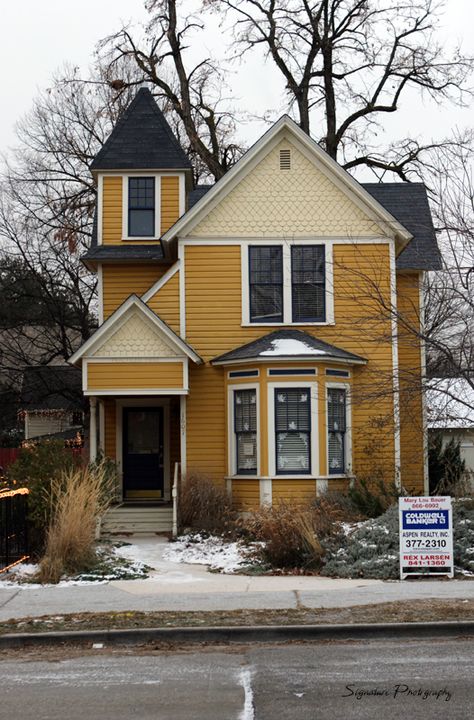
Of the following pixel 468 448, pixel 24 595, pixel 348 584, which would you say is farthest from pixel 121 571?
pixel 468 448

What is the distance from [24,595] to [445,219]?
958cm

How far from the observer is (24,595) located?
13.1 metres

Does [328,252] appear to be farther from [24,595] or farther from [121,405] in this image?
[24,595]

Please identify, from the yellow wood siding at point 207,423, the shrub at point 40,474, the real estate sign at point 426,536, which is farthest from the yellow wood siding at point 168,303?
the real estate sign at point 426,536

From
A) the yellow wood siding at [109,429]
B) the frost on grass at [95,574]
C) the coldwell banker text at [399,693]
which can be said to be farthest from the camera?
the yellow wood siding at [109,429]

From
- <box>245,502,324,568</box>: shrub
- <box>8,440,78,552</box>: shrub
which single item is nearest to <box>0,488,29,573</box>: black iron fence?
<box>8,440,78,552</box>: shrub

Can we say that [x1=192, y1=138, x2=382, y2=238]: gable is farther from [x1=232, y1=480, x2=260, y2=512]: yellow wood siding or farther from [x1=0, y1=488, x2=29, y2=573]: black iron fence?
[x1=0, y1=488, x2=29, y2=573]: black iron fence

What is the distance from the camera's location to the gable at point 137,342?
20969 millimetres

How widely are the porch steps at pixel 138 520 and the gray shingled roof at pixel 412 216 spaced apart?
802cm

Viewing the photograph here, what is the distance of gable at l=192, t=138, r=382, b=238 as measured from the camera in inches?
883

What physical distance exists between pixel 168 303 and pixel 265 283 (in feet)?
7.35

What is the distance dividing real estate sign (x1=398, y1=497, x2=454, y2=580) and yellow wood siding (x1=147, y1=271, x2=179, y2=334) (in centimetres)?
926

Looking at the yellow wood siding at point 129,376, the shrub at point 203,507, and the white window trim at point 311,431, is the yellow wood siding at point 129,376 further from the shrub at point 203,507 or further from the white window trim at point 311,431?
the shrub at point 203,507

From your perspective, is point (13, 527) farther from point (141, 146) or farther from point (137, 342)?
point (141, 146)
